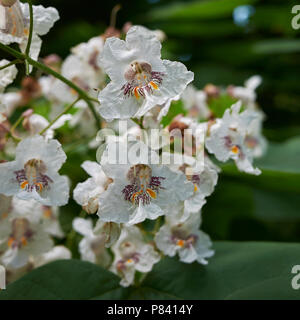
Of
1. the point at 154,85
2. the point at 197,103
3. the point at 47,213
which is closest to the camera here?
the point at 154,85

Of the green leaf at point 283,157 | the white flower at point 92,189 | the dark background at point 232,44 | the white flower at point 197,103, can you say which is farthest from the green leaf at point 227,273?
the dark background at point 232,44

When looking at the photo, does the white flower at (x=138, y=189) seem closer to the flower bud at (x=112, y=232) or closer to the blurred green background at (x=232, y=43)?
the flower bud at (x=112, y=232)

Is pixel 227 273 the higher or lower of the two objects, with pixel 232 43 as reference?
lower

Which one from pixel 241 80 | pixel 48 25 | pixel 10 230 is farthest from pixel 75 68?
pixel 241 80

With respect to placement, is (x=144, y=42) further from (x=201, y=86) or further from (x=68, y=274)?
(x=201, y=86)

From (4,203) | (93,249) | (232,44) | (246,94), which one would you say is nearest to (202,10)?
(232,44)

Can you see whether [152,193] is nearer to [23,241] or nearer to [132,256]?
[132,256]
